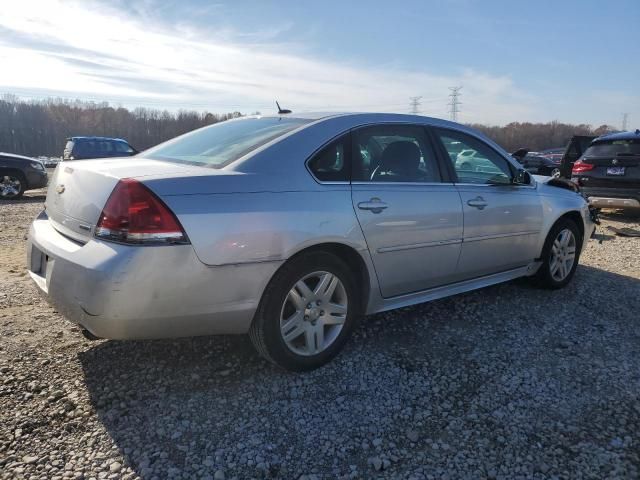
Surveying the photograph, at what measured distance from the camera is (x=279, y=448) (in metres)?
2.33

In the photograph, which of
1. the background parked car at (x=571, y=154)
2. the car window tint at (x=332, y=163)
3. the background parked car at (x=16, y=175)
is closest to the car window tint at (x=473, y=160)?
the car window tint at (x=332, y=163)

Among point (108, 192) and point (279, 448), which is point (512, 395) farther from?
point (108, 192)

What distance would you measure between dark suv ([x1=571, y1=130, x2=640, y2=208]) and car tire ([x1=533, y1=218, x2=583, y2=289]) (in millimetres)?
4899

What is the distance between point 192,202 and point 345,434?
1.40 m

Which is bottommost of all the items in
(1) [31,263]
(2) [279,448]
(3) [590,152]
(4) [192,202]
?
(2) [279,448]

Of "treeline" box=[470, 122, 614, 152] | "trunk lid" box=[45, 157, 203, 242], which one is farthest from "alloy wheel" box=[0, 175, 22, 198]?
"treeline" box=[470, 122, 614, 152]

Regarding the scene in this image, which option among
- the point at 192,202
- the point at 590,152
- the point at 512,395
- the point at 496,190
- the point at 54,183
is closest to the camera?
the point at 192,202

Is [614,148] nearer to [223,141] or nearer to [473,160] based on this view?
[473,160]

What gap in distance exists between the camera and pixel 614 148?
9211mm

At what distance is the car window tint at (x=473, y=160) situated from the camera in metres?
3.86

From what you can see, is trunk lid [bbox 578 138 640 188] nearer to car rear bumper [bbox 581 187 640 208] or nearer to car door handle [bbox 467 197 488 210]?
car rear bumper [bbox 581 187 640 208]

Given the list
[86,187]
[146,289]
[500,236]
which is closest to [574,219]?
[500,236]

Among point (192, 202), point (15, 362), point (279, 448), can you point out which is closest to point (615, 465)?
point (279, 448)

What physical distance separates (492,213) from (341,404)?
6.91 feet
